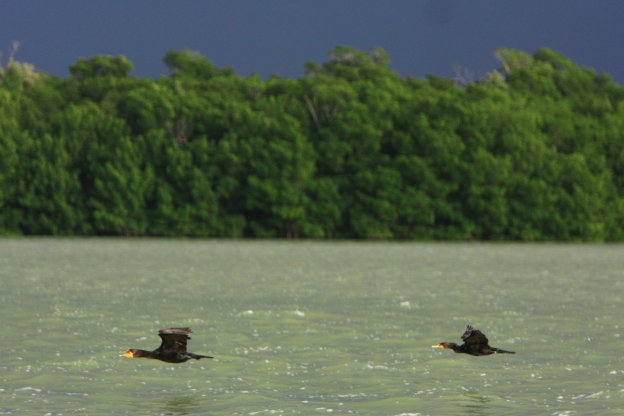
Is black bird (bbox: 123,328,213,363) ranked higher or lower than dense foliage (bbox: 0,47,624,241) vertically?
lower

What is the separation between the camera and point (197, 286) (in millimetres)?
27859

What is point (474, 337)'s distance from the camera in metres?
13.0

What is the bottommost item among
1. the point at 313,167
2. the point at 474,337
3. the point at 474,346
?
the point at 474,346

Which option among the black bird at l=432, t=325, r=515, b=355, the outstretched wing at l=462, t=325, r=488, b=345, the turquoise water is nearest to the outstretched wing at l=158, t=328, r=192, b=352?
the turquoise water

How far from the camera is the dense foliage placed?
76.5 metres

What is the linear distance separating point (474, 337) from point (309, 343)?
4249 mm

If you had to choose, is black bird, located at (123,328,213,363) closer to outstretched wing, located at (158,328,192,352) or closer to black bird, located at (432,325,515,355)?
outstretched wing, located at (158,328,192,352)

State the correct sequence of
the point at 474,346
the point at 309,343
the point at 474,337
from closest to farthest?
the point at 474,337, the point at 474,346, the point at 309,343

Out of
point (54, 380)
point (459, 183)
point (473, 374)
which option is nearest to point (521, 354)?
point (473, 374)

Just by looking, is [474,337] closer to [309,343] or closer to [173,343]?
[173,343]

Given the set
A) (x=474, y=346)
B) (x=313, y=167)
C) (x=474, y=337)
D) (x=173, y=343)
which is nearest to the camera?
(x=173, y=343)

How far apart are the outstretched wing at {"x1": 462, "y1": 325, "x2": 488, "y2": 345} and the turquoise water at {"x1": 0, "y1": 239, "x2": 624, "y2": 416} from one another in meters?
0.48

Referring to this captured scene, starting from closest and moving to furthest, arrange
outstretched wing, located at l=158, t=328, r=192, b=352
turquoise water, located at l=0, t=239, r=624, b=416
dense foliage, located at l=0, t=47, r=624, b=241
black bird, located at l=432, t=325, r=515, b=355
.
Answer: turquoise water, located at l=0, t=239, r=624, b=416, outstretched wing, located at l=158, t=328, r=192, b=352, black bird, located at l=432, t=325, r=515, b=355, dense foliage, located at l=0, t=47, r=624, b=241

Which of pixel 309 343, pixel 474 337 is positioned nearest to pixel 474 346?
pixel 474 337
